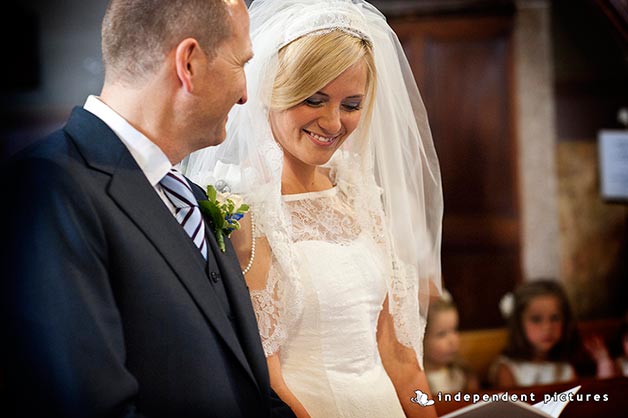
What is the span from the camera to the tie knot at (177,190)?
1755mm

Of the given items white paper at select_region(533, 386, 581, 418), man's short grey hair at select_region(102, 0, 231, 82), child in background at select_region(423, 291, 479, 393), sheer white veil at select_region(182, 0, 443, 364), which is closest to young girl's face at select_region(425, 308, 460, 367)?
child in background at select_region(423, 291, 479, 393)

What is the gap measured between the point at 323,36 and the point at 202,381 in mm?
1066

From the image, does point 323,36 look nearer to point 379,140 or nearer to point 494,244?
point 379,140

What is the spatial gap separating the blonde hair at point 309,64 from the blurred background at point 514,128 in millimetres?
3649

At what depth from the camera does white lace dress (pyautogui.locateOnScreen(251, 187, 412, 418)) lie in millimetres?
2244

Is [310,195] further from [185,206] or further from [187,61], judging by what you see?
[187,61]

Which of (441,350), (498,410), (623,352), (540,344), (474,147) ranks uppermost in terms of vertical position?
(474,147)

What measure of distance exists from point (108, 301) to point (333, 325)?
0.94 meters

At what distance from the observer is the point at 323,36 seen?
2.17 meters

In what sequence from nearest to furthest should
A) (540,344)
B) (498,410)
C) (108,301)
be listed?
(108,301)
(498,410)
(540,344)

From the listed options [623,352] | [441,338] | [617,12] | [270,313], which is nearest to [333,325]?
[270,313]

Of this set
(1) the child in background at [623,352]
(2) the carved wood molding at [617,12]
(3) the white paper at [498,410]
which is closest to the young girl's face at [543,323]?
(1) the child in background at [623,352]

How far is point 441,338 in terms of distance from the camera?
14.0 ft

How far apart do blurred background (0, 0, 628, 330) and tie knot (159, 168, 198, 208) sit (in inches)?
165
